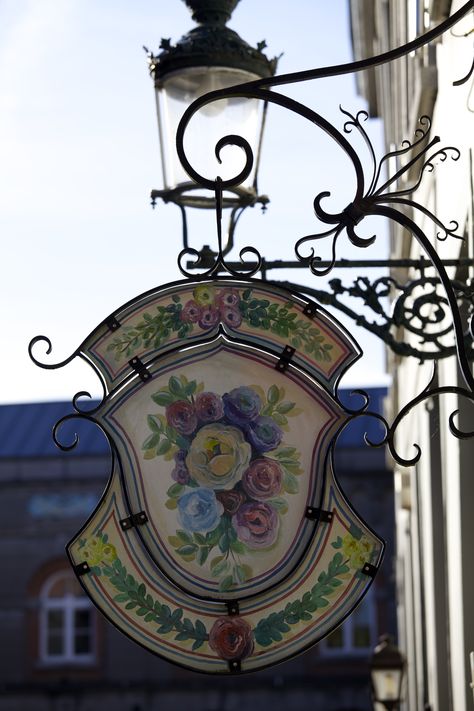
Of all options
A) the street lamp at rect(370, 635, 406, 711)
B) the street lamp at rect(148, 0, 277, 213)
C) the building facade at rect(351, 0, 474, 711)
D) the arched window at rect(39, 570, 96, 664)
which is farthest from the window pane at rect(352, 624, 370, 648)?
the street lamp at rect(148, 0, 277, 213)

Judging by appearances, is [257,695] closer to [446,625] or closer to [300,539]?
[446,625]

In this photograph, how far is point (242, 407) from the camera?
318cm

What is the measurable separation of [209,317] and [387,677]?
7.68m

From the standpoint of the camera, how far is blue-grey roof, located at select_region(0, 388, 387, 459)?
26406 millimetres

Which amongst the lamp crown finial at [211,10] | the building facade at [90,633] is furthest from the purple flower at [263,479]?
the building facade at [90,633]

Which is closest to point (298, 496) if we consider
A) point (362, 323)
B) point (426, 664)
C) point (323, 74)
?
point (323, 74)

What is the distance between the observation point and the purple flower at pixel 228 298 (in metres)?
3.24

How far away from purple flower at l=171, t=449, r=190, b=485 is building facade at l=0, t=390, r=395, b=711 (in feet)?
70.2

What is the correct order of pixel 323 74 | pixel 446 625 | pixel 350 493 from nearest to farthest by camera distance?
pixel 323 74
pixel 446 625
pixel 350 493

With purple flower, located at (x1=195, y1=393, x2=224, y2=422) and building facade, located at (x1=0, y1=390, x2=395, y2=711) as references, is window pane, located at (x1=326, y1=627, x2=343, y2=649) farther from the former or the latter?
purple flower, located at (x1=195, y1=393, x2=224, y2=422)

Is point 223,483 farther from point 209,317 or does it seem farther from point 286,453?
point 209,317

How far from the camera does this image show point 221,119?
16.2 ft

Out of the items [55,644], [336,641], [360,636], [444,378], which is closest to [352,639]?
[360,636]

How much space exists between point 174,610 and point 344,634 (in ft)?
75.3
